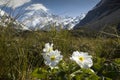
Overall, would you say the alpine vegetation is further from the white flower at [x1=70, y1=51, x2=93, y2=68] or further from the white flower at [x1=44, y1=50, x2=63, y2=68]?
the white flower at [x1=70, y1=51, x2=93, y2=68]

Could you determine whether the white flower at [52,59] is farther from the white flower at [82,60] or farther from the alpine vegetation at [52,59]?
the white flower at [82,60]

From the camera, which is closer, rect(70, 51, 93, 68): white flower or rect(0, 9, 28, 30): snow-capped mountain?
rect(70, 51, 93, 68): white flower

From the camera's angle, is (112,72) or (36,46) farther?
(36,46)

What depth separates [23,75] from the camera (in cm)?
327

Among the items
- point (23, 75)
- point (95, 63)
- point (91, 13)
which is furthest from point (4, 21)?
point (91, 13)

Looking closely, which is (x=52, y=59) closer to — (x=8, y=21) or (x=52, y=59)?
(x=52, y=59)

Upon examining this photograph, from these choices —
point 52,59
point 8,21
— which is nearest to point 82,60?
point 52,59

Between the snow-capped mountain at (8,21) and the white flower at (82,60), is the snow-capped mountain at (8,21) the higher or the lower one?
the higher one

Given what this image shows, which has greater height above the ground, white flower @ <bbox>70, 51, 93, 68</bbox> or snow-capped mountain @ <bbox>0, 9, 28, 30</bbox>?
snow-capped mountain @ <bbox>0, 9, 28, 30</bbox>

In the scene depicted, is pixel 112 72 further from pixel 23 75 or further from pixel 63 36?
pixel 63 36

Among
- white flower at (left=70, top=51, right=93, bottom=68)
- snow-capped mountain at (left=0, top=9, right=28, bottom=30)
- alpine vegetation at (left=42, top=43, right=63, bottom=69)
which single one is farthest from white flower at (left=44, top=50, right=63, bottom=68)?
snow-capped mountain at (left=0, top=9, right=28, bottom=30)

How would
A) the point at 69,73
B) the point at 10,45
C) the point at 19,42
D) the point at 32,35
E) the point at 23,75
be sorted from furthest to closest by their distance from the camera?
the point at 32,35
the point at 19,42
the point at 10,45
the point at 23,75
the point at 69,73

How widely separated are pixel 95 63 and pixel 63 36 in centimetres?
191

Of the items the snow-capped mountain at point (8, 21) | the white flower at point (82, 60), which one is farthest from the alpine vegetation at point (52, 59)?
the snow-capped mountain at point (8, 21)
